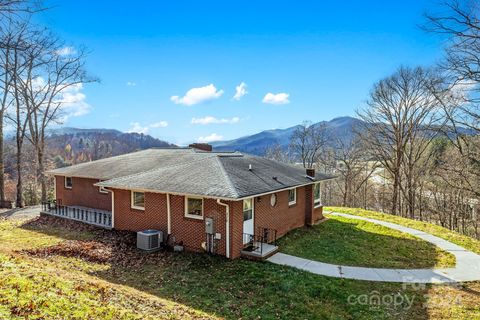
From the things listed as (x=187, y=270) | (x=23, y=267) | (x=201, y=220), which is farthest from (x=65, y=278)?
(x=201, y=220)

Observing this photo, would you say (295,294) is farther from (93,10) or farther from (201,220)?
(93,10)

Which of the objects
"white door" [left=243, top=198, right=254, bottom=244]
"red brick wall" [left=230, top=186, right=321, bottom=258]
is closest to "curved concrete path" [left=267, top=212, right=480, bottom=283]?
"white door" [left=243, top=198, right=254, bottom=244]

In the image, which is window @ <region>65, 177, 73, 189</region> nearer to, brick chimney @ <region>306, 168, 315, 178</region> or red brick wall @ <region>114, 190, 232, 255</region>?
red brick wall @ <region>114, 190, 232, 255</region>

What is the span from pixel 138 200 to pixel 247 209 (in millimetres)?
5006

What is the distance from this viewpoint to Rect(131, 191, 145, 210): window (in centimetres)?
1298

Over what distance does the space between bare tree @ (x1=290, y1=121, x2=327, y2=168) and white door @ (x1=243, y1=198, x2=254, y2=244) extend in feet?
85.0

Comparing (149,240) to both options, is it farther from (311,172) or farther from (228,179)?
(311,172)

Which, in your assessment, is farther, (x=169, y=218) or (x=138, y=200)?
(x=138, y=200)

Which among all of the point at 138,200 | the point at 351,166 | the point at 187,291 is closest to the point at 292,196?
the point at 138,200

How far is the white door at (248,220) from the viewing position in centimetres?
1146

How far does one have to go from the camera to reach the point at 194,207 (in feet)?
37.6

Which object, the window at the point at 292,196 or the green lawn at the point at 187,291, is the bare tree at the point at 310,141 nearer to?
the window at the point at 292,196

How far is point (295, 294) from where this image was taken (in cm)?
814

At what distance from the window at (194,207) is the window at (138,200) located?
2.62m
